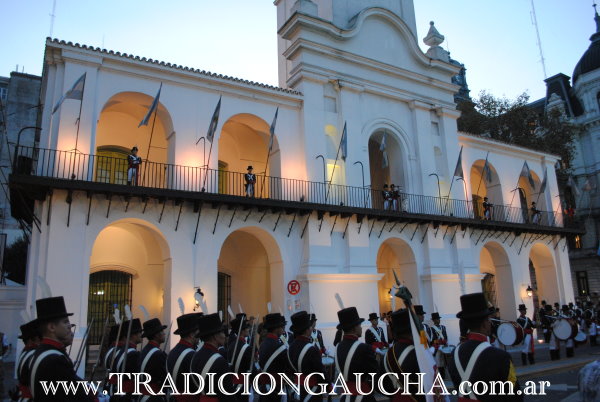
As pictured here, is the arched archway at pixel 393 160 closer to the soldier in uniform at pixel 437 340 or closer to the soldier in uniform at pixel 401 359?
the soldier in uniform at pixel 437 340

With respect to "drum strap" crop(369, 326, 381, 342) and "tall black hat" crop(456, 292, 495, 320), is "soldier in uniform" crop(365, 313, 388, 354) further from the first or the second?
"tall black hat" crop(456, 292, 495, 320)

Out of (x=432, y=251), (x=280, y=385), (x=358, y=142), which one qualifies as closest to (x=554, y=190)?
(x=432, y=251)

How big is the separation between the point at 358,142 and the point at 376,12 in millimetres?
7005

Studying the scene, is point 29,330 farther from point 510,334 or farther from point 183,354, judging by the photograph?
point 510,334

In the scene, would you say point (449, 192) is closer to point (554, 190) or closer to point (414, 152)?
point (414, 152)

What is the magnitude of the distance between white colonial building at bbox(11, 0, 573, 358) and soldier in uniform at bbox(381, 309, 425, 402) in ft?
38.7

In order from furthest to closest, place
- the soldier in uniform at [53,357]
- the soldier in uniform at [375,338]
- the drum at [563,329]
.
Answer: the drum at [563,329] < the soldier in uniform at [375,338] < the soldier in uniform at [53,357]

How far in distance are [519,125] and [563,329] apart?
82.5 ft

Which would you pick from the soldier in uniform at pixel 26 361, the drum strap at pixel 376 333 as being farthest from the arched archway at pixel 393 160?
the soldier in uniform at pixel 26 361

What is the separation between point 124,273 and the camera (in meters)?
20.9

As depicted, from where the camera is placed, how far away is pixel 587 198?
45594 mm

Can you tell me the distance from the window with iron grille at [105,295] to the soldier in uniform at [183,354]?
1460cm

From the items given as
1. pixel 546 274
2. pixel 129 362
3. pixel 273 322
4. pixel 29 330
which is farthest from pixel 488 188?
pixel 29 330

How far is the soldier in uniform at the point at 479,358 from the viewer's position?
4738 millimetres
